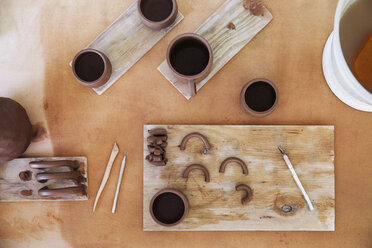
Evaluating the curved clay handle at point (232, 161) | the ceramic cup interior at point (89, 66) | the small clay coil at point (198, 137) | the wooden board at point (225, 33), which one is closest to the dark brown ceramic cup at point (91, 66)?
the ceramic cup interior at point (89, 66)

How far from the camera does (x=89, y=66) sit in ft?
2.46

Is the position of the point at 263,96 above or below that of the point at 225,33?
below

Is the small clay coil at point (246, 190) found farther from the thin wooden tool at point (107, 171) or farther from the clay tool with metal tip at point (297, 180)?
the thin wooden tool at point (107, 171)

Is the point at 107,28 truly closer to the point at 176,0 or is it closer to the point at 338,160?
the point at 176,0

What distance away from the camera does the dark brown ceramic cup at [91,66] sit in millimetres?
740

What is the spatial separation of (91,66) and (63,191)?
12.7 inches

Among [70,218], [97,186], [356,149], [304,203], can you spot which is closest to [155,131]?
[97,186]

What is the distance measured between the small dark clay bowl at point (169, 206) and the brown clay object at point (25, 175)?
13.2 inches

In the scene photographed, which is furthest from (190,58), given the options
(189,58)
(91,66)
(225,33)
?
(91,66)

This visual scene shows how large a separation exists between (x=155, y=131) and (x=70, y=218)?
13.0 inches

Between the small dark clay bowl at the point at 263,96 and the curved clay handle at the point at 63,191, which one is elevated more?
the small dark clay bowl at the point at 263,96

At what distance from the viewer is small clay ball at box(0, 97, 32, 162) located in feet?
2.24

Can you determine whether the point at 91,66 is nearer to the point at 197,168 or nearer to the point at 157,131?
the point at 157,131

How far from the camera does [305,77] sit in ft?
2.60
